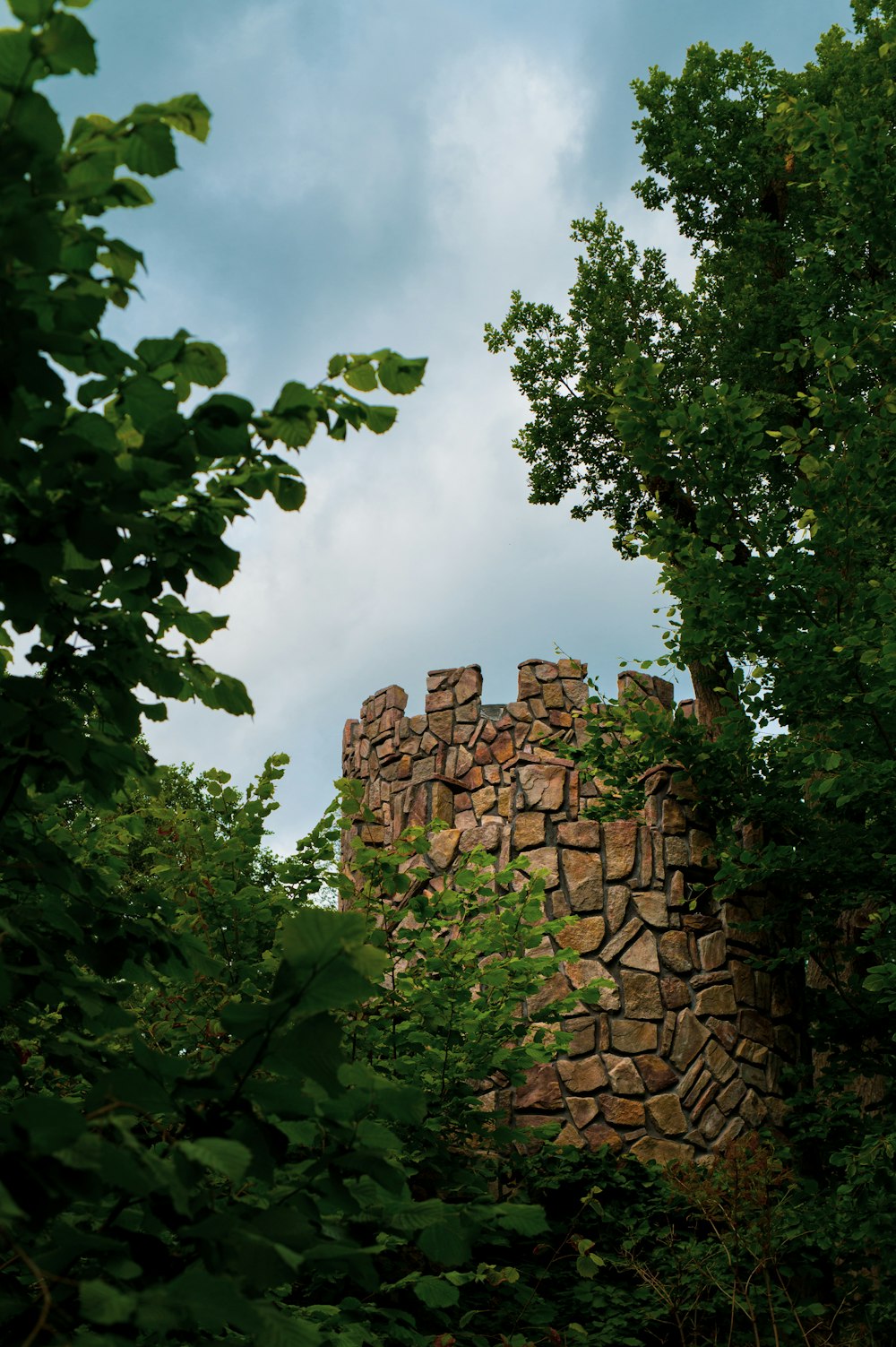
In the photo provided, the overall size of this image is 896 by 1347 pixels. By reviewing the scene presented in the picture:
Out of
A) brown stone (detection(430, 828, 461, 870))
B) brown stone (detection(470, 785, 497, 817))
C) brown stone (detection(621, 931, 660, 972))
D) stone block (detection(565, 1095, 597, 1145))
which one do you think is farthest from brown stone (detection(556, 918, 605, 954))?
brown stone (detection(470, 785, 497, 817))

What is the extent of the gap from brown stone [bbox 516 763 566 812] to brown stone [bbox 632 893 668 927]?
94 centimetres

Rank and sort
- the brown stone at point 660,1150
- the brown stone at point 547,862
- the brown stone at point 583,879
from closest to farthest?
the brown stone at point 660,1150
the brown stone at point 583,879
the brown stone at point 547,862

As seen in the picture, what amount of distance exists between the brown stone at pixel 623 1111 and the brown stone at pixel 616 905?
0.99m

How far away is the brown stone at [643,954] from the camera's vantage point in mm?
6871

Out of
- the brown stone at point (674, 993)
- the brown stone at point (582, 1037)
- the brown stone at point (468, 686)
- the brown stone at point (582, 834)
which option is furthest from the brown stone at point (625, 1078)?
the brown stone at point (468, 686)

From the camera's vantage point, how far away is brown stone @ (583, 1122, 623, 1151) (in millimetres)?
6402

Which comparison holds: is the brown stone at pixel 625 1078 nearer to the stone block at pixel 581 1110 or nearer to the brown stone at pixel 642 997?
the stone block at pixel 581 1110

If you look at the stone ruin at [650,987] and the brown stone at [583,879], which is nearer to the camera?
the stone ruin at [650,987]

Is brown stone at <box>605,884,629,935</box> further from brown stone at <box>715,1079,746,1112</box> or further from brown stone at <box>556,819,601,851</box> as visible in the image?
brown stone at <box>715,1079,746,1112</box>

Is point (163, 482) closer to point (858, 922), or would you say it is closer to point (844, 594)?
point (844, 594)

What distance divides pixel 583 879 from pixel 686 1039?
1142mm

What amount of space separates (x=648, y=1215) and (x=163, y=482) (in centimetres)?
571

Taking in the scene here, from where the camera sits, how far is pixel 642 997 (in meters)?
6.80

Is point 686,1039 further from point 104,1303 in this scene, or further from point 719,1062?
point 104,1303
